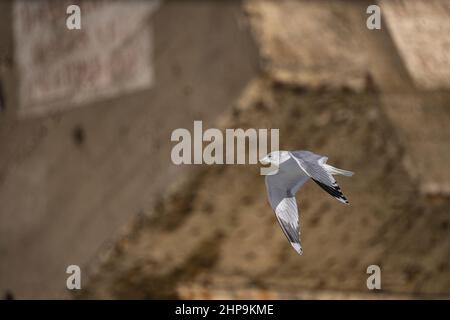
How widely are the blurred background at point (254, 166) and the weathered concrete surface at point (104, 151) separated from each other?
0.01 meters

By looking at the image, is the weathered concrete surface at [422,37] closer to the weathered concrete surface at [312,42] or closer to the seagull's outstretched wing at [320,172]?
the weathered concrete surface at [312,42]

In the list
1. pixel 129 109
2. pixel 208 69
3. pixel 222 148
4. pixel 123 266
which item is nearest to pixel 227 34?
pixel 208 69

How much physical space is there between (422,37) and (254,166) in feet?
4.00

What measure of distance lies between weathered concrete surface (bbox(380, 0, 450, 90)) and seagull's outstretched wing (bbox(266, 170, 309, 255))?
249 centimetres

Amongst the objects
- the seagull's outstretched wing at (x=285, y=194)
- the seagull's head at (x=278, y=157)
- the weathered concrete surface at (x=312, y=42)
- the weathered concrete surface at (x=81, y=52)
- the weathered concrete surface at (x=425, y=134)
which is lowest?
the seagull's outstretched wing at (x=285, y=194)

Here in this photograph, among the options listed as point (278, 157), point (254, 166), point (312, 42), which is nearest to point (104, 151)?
point (254, 166)

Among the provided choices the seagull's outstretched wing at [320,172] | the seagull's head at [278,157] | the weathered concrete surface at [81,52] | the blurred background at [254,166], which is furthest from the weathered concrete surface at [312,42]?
the seagull's outstretched wing at [320,172]

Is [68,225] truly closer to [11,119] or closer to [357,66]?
[11,119]

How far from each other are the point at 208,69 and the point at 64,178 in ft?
5.02

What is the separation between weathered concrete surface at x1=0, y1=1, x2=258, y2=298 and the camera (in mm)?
5410

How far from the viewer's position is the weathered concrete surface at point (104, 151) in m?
5.41

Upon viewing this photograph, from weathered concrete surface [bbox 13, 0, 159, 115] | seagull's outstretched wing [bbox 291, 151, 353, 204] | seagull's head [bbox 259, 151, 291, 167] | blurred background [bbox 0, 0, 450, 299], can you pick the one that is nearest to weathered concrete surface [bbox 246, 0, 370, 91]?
blurred background [bbox 0, 0, 450, 299]

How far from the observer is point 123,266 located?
560cm

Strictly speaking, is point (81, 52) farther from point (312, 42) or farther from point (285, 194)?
point (285, 194)
